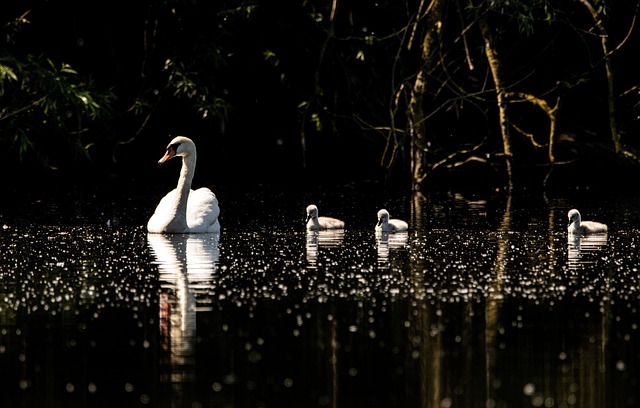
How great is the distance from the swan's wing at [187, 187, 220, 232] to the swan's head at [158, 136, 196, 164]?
3.28ft

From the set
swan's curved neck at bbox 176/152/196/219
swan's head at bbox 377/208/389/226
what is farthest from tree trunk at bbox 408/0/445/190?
swan's head at bbox 377/208/389/226

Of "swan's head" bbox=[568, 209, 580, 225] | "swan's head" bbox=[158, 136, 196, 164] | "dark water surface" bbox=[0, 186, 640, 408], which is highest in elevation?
"swan's head" bbox=[158, 136, 196, 164]

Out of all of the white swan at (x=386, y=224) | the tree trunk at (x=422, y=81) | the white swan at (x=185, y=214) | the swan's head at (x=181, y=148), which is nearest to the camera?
the white swan at (x=386, y=224)

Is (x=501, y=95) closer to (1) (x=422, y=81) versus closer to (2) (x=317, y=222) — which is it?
(1) (x=422, y=81)

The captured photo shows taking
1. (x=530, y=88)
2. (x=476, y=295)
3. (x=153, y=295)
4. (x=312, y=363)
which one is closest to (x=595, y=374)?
(x=312, y=363)

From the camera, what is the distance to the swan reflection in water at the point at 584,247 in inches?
468

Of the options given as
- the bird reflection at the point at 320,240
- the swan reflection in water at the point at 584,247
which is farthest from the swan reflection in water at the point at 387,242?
the swan reflection in water at the point at 584,247

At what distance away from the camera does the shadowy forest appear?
1898cm

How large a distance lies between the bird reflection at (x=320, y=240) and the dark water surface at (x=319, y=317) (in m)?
0.03

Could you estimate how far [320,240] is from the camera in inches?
540

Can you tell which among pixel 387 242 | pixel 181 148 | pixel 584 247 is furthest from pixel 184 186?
pixel 584 247

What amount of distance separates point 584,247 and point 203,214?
4100 millimetres

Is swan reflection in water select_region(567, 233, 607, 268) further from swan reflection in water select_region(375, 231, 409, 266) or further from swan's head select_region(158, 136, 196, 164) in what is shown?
swan's head select_region(158, 136, 196, 164)

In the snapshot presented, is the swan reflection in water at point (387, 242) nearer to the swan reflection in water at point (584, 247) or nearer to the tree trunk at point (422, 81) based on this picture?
the swan reflection in water at point (584, 247)
